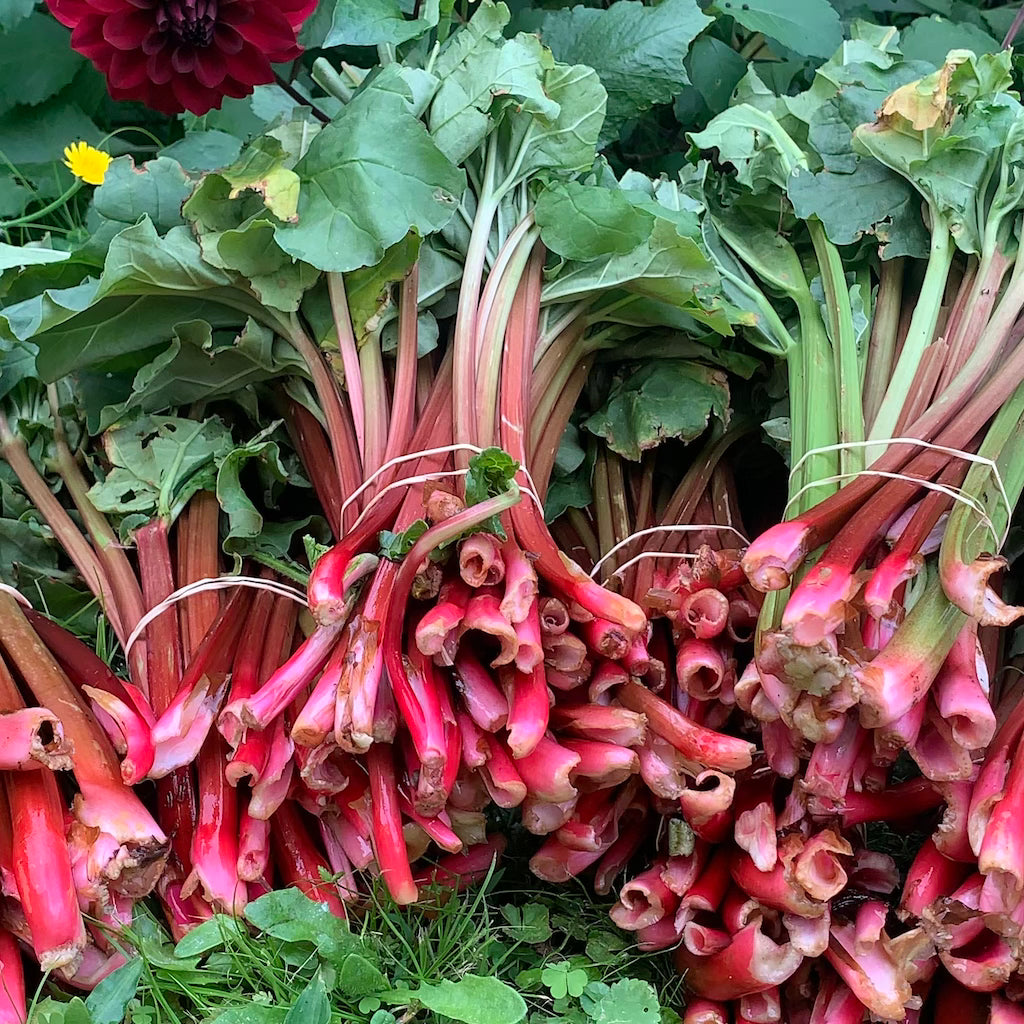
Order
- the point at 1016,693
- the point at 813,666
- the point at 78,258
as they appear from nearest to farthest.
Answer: the point at 813,666, the point at 1016,693, the point at 78,258

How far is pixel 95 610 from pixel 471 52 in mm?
842

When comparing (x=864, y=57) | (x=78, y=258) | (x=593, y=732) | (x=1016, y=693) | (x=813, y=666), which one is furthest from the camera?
(x=864, y=57)

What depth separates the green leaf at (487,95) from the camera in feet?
3.85

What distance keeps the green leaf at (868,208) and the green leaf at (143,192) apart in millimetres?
758

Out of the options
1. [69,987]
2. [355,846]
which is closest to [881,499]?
[355,846]

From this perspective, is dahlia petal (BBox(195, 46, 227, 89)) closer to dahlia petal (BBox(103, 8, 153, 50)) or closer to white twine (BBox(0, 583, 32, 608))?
dahlia petal (BBox(103, 8, 153, 50))

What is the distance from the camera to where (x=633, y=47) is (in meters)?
1.42

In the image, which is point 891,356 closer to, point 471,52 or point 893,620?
point 893,620

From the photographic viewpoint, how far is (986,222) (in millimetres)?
1134

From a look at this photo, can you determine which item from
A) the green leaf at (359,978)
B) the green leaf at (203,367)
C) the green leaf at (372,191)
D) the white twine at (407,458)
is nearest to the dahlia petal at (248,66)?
the green leaf at (372,191)

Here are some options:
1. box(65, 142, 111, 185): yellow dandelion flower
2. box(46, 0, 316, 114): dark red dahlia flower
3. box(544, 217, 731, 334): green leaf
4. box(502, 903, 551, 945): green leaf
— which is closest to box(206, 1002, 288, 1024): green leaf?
box(502, 903, 551, 945): green leaf

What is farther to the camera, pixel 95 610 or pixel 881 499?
pixel 95 610

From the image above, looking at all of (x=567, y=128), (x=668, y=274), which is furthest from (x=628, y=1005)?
(x=567, y=128)

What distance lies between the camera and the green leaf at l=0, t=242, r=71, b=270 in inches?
46.6
